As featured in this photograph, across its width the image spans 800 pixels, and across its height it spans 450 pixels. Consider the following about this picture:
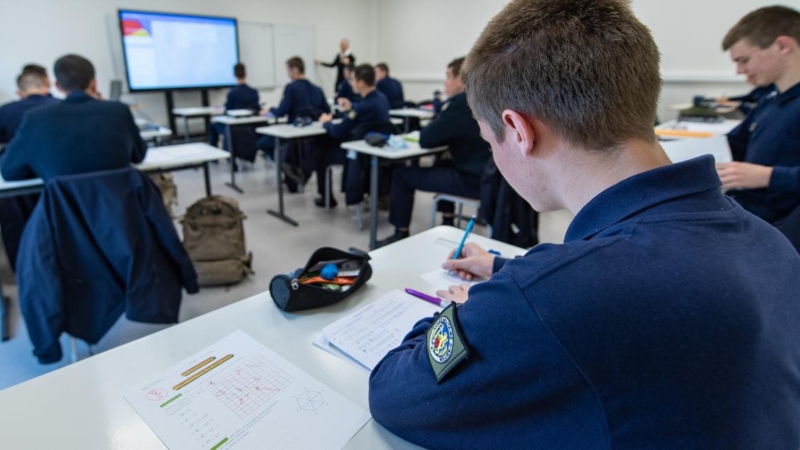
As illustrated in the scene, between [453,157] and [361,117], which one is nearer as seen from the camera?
[453,157]

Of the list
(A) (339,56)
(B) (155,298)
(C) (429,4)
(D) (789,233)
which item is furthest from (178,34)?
(D) (789,233)

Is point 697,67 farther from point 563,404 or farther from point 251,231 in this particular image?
point 563,404

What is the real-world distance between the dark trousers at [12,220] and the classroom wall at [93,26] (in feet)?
14.3

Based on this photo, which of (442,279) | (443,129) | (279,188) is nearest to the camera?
(442,279)

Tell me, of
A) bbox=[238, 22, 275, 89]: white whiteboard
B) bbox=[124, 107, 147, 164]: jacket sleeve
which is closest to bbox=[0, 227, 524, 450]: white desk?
bbox=[124, 107, 147, 164]: jacket sleeve

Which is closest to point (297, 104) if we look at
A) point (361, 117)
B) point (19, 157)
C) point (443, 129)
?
point (361, 117)

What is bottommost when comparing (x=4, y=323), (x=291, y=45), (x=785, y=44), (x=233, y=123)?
(x=4, y=323)

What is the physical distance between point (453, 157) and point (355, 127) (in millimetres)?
1144

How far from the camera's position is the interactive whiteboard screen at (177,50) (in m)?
6.45

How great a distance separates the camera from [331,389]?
2.64 ft

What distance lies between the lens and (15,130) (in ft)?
9.68

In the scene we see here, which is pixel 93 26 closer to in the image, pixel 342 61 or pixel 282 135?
pixel 342 61

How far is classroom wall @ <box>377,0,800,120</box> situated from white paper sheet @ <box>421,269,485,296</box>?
8.02ft

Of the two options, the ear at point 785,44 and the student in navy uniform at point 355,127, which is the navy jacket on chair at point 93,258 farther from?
the ear at point 785,44
